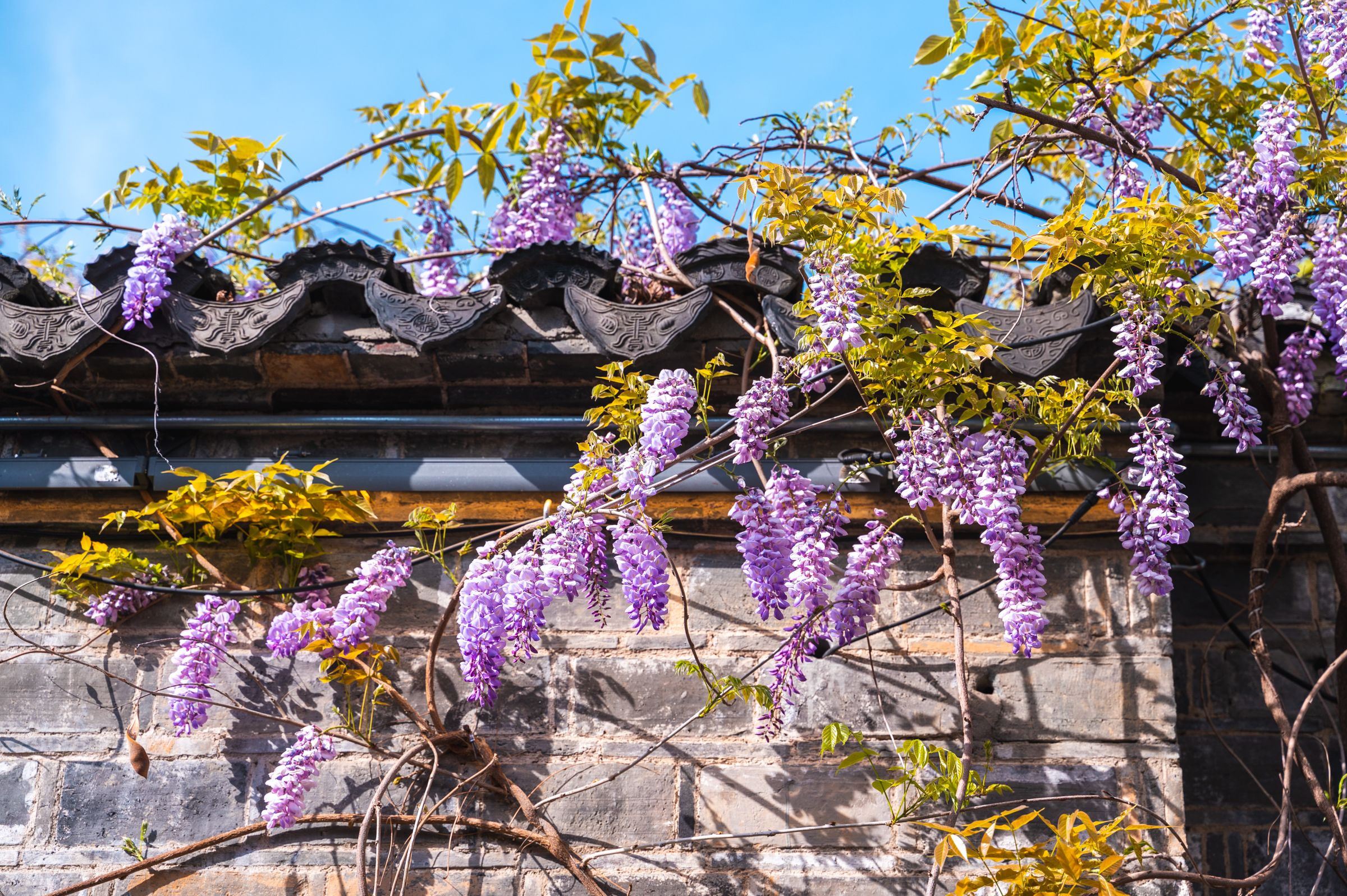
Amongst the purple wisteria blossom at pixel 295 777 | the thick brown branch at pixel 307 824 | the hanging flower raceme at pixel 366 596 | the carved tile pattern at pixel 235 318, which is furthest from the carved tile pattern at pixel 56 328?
the thick brown branch at pixel 307 824

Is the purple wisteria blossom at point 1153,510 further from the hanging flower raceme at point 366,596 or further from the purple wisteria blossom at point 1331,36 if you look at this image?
the hanging flower raceme at point 366,596

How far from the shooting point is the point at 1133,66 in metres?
2.53

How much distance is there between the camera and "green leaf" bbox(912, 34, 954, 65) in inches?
92.0

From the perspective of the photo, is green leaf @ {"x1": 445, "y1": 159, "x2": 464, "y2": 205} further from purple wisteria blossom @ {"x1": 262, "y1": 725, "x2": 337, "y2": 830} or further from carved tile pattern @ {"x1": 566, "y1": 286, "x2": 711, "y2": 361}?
purple wisteria blossom @ {"x1": 262, "y1": 725, "x2": 337, "y2": 830}

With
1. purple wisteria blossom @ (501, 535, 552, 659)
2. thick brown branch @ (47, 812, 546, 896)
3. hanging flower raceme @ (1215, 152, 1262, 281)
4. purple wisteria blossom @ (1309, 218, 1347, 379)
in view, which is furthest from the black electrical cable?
thick brown branch @ (47, 812, 546, 896)

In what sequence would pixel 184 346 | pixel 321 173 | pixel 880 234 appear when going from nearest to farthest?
pixel 880 234
pixel 184 346
pixel 321 173

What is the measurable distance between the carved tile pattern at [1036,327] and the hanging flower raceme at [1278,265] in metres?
0.46

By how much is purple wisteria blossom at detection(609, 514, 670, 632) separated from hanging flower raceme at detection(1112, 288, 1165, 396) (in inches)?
40.2

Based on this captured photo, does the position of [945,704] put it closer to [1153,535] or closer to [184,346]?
[1153,535]

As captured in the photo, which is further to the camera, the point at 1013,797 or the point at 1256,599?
the point at 1256,599

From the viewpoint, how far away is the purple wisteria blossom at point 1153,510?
6.83ft

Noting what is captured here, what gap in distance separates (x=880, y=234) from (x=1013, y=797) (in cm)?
124

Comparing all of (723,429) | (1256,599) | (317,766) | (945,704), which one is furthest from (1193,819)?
(317,766)

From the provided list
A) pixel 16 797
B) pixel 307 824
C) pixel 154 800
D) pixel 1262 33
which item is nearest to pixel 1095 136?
pixel 1262 33
